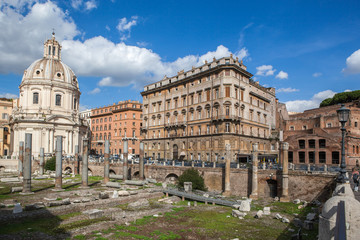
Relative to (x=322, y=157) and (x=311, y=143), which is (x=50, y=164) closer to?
(x=311, y=143)

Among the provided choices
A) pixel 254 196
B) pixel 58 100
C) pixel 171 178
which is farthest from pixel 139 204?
pixel 58 100

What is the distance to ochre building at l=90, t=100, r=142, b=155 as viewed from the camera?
71.2 metres

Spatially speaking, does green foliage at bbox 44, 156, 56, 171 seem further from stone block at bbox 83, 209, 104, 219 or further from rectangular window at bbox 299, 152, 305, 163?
rectangular window at bbox 299, 152, 305, 163

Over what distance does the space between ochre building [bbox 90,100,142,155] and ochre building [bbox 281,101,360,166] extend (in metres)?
37.3

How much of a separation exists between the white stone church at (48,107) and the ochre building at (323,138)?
45680 millimetres

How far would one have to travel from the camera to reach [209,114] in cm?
4338

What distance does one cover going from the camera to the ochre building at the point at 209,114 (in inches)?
1625

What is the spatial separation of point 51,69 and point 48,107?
Result: 363 inches

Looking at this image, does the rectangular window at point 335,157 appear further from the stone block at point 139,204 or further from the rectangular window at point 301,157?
the stone block at point 139,204

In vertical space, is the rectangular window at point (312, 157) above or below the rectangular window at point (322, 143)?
below

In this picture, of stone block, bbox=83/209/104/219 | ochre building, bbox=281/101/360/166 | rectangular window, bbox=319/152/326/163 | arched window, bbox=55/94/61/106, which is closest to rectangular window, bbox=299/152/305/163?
ochre building, bbox=281/101/360/166

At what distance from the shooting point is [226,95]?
41.3m

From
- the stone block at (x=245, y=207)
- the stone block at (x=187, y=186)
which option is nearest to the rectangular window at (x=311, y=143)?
the stone block at (x=187, y=186)

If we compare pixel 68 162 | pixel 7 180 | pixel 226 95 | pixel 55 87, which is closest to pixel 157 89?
pixel 226 95
